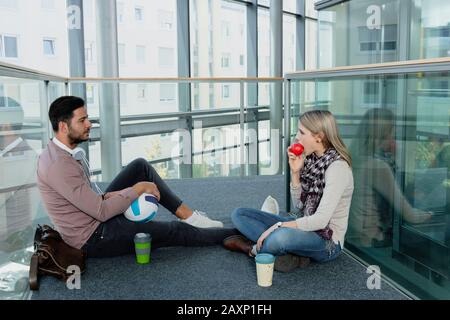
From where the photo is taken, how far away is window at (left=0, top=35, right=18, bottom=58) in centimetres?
732

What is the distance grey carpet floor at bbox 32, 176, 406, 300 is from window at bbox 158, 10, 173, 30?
21.1 ft

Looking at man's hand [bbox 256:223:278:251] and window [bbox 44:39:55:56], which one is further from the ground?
window [bbox 44:39:55:56]

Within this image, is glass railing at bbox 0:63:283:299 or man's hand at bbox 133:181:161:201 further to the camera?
glass railing at bbox 0:63:283:299

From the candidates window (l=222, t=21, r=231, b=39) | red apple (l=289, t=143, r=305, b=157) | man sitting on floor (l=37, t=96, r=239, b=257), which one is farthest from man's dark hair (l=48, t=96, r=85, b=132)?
window (l=222, t=21, r=231, b=39)

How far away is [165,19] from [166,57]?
25.1 inches

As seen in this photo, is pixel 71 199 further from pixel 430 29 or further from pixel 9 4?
pixel 9 4

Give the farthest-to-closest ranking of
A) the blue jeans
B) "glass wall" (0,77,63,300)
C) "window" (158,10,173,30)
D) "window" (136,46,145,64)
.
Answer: "window" (158,10,173,30)
"window" (136,46,145,64)
the blue jeans
"glass wall" (0,77,63,300)

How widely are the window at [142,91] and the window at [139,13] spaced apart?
106 inches

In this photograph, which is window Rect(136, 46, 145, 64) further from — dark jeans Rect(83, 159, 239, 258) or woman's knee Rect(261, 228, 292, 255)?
woman's knee Rect(261, 228, 292, 255)

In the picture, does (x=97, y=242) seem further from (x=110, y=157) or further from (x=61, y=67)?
(x=61, y=67)

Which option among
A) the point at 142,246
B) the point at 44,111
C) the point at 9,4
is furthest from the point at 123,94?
the point at 142,246

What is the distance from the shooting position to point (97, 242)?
136 inches
